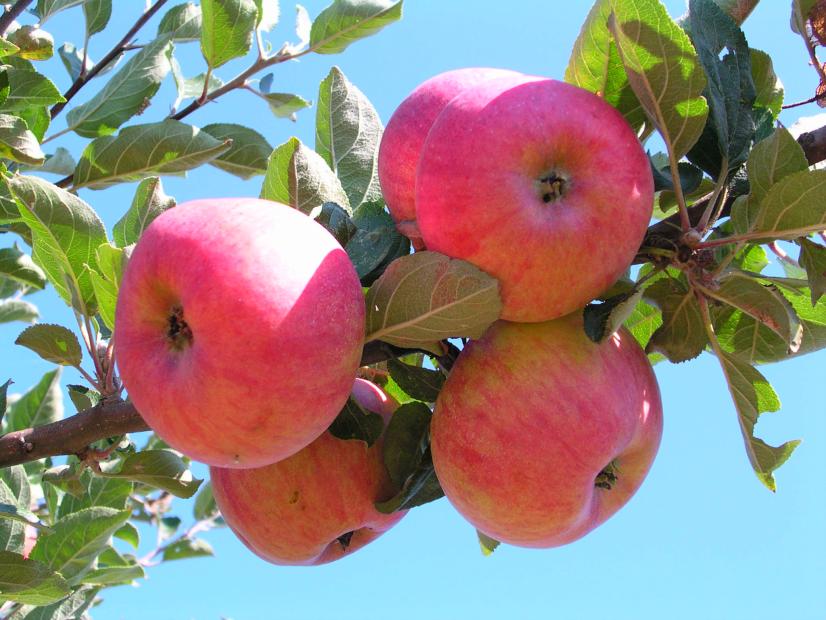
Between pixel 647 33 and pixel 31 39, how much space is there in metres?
1.93

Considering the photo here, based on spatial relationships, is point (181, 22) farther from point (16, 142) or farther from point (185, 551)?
point (185, 551)

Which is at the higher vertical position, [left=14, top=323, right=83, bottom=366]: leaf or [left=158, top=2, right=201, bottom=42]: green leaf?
[left=158, top=2, right=201, bottom=42]: green leaf

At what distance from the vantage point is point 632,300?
1412 millimetres

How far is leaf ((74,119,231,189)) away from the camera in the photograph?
2.55 meters

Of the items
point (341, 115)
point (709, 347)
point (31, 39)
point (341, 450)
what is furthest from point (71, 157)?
point (709, 347)

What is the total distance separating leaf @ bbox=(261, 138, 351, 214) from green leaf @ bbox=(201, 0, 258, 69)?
1.16 metres

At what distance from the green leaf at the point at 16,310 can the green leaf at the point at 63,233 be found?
2.05 metres

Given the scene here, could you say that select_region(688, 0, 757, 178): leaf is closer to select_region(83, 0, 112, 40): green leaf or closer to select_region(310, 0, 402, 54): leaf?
select_region(310, 0, 402, 54): leaf

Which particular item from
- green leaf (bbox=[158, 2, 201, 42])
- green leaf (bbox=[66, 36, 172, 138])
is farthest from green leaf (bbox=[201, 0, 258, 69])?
green leaf (bbox=[158, 2, 201, 42])

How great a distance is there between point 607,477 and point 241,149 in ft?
5.89

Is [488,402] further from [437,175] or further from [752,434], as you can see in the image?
[752,434]

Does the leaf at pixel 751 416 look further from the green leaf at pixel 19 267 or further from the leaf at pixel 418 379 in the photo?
the green leaf at pixel 19 267

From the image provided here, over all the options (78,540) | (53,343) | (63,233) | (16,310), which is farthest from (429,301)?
(16,310)

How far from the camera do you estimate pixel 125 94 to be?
9.57 feet
